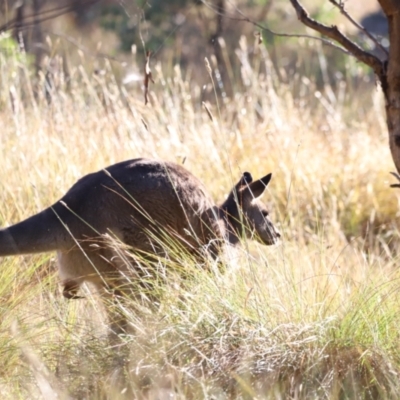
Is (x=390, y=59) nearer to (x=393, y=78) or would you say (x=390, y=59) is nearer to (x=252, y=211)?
(x=393, y=78)

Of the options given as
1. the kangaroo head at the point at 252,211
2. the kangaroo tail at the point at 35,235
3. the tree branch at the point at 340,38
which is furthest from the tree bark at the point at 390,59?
the kangaroo tail at the point at 35,235

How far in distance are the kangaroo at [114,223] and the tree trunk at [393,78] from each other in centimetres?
90

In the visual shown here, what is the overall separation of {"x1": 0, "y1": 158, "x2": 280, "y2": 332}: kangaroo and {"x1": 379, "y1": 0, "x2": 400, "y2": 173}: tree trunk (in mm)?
902

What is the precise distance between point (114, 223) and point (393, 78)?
175 centimetres

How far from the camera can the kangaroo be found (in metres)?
4.72

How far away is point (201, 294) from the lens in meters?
4.44

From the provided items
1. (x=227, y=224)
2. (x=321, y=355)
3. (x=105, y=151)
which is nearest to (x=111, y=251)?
(x=227, y=224)

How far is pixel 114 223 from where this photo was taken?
4934mm

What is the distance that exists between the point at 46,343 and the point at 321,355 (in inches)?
54.7

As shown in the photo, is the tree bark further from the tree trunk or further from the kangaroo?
the kangaroo

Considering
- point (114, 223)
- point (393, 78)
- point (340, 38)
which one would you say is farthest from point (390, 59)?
point (114, 223)

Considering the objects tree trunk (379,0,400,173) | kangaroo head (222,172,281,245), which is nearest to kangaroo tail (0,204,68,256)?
kangaroo head (222,172,281,245)

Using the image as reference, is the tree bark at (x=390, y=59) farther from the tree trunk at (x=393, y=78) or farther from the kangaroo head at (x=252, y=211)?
the kangaroo head at (x=252, y=211)

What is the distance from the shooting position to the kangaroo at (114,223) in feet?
15.5
